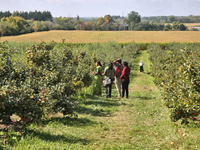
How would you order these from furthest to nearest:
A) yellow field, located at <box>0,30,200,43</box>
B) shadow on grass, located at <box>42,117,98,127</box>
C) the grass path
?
1. yellow field, located at <box>0,30,200,43</box>
2. shadow on grass, located at <box>42,117,98,127</box>
3. the grass path

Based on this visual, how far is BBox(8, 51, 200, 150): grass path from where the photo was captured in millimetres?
5070

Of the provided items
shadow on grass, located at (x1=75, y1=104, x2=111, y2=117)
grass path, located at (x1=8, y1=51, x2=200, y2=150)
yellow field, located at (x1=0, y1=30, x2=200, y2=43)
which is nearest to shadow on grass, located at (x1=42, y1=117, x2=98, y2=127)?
grass path, located at (x1=8, y1=51, x2=200, y2=150)

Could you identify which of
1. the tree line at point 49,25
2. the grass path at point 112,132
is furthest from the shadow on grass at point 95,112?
the tree line at point 49,25

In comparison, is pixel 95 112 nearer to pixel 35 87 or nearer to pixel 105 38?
pixel 35 87

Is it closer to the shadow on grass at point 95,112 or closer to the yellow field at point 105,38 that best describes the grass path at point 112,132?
the shadow on grass at point 95,112

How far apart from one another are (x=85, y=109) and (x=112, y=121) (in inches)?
68.4

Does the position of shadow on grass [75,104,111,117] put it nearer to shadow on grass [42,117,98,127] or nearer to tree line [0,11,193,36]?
shadow on grass [42,117,98,127]

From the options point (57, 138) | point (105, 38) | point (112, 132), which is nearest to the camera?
point (57, 138)

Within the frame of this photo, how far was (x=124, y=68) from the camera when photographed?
10.3 meters

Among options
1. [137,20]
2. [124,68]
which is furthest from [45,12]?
[124,68]

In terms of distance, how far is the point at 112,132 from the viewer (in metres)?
6.21

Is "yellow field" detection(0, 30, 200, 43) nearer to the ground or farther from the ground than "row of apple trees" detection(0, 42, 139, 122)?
farther from the ground

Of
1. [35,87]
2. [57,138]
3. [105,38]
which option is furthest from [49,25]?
[57,138]

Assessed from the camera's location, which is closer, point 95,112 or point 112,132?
point 112,132
